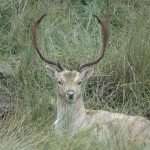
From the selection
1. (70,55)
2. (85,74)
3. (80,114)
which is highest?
(70,55)

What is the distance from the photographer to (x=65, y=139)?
7750mm

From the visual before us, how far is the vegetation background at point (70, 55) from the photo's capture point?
10469 millimetres

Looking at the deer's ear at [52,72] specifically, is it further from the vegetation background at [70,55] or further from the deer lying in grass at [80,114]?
the vegetation background at [70,55]

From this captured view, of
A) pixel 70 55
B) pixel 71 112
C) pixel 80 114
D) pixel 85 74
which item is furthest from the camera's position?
pixel 70 55

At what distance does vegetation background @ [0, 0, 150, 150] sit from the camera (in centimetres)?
1047

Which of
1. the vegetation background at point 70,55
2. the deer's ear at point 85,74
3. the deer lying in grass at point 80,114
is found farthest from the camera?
the vegetation background at point 70,55

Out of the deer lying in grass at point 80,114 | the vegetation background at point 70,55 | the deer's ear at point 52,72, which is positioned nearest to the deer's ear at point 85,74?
the deer lying in grass at point 80,114

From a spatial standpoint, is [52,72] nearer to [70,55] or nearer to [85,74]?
[85,74]

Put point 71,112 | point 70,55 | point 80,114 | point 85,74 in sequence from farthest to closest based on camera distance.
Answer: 1. point 70,55
2. point 85,74
3. point 80,114
4. point 71,112

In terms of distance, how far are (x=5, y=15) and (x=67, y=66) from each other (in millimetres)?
2111

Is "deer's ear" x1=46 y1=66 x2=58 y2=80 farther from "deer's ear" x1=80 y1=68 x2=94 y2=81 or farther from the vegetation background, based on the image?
the vegetation background

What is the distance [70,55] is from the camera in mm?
12008

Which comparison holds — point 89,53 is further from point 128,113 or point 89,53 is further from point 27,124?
point 27,124

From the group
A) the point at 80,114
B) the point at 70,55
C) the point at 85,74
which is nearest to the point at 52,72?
the point at 85,74
